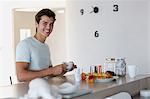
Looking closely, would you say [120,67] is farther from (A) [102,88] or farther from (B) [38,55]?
(B) [38,55]

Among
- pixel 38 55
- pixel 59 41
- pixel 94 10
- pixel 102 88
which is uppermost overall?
pixel 94 10

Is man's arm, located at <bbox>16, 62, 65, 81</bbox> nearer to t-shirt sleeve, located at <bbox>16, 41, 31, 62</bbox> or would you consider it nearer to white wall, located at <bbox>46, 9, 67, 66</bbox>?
t-shirt sleeve, located at <bbox>16, 41, 31, 62</bbox>

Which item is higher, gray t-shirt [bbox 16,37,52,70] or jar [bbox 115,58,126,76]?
gray t-shirt [bbox 16,37,52,70]

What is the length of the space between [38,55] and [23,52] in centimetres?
15

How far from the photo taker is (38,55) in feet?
6.73

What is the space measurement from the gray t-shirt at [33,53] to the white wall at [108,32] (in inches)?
73.4

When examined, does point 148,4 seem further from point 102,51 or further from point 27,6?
point 27,6

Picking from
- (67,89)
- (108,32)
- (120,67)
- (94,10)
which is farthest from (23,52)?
(94,10)

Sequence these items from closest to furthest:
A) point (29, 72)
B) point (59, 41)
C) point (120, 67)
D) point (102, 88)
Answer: point (102, 88) → point (29, 72) → point (120, 67) → point (59, 41)

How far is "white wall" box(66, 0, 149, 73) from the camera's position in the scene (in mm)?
3670

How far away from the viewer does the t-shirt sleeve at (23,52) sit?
1.93 metres

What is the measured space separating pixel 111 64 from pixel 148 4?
159 centimetres

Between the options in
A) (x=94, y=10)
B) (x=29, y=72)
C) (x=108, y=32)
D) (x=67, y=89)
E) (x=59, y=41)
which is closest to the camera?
(x=67, y=89)

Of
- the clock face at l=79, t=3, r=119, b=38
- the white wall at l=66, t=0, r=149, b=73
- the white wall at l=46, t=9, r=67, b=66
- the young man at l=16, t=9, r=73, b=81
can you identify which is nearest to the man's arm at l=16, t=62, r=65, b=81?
the young man at l=16, t=9, r=73, b=81
